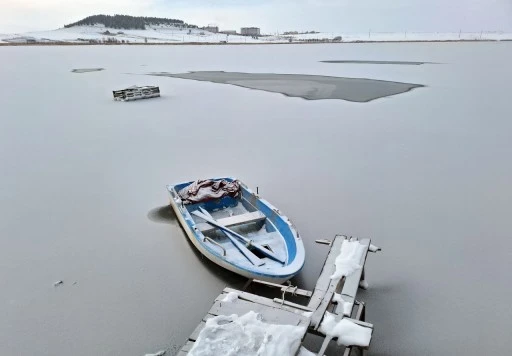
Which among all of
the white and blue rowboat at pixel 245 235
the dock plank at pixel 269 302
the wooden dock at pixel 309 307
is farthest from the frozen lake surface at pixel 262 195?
the dock plank at pixel 269 302

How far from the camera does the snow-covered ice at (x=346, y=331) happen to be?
2.87m

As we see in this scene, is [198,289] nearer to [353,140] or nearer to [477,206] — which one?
[477,206]

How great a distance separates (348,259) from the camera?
3.73m

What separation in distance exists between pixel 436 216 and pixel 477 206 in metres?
0.63

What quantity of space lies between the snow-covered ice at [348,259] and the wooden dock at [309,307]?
41mm

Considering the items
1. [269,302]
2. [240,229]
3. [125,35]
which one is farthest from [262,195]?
[125,35]

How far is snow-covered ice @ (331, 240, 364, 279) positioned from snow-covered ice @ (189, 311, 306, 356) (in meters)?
0.82

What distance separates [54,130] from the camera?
9695 millimetres

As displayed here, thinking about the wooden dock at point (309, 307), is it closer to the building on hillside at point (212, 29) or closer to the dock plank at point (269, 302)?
the dock plank at point (269, 302)

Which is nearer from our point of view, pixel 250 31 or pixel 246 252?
pixel 246 252

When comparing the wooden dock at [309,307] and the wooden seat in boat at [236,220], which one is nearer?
the wooden dock at [309,307]

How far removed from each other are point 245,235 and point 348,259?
135 cm

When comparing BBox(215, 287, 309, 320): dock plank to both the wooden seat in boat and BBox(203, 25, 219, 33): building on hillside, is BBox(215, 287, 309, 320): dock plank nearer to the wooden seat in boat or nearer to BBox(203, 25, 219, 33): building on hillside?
the wooden seat in boat

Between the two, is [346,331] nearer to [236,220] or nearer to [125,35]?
[236,220]
